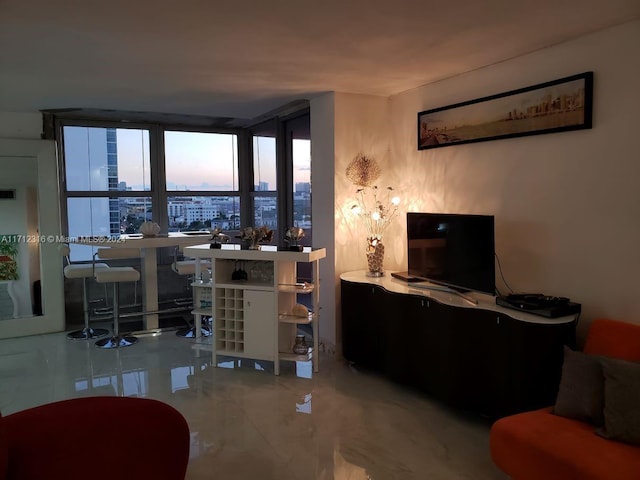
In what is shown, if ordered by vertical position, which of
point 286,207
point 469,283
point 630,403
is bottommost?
point 630,403

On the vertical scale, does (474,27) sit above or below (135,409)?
above

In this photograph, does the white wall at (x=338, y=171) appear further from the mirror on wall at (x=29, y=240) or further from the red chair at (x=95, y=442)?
the mirror on wall at (x=29, y=240)

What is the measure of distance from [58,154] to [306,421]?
4486 mm

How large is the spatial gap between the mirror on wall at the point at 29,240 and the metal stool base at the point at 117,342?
2.78ft

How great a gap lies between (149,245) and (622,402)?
4.33m

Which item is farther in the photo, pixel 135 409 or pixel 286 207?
pixel 286 207

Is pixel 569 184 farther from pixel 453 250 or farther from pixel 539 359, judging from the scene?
pixel 539 359

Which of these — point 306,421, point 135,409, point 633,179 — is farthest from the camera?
point 306,421

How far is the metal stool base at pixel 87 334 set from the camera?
535 centimetres

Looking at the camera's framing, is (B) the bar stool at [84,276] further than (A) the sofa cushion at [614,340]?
Yes

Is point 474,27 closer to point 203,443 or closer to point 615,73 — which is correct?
point 615,73

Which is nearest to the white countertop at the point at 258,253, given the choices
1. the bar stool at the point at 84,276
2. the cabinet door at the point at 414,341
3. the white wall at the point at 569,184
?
the cabinet door at the point at 414,341

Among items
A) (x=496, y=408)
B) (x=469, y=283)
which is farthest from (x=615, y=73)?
(x=496, y=408)

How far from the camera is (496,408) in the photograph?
10.3ft
